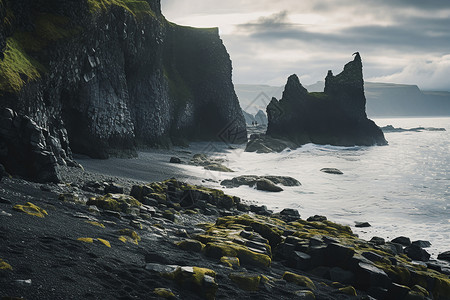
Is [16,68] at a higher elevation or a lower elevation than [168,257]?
higher

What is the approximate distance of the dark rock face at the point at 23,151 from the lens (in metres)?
17.1

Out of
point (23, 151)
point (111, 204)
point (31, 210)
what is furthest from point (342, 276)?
point (23, 151)

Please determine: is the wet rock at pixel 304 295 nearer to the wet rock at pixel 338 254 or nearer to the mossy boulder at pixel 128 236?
the wet rock at pixel 338 254

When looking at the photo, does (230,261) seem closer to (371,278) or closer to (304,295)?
(304,295)

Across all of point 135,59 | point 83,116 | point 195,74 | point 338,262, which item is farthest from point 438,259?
point 195,74

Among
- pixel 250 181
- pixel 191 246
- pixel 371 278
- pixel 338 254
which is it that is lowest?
pixel 250 181

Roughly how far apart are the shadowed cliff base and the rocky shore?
237ft

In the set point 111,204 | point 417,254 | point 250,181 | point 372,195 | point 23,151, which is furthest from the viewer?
point 250,181

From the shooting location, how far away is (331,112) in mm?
92062

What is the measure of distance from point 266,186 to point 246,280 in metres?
23.0

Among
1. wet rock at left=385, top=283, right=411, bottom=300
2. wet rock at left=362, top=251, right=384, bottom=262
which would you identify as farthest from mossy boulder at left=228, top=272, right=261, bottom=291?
wet rock at left=362, top=251, right=384, bottom=262

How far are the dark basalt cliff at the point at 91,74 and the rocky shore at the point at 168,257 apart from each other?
11059mm

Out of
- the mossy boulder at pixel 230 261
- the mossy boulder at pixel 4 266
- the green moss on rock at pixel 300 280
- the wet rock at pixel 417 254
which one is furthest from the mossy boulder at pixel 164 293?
the wet rock at pixel 417 254

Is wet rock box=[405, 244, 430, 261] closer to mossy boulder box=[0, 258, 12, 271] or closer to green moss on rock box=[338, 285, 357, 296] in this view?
green moss on rock box=[338, 285, 357, 296]
